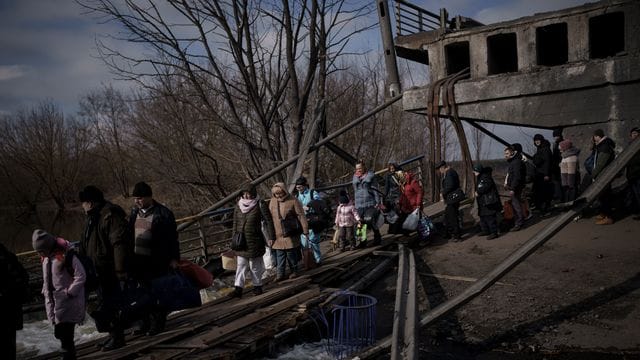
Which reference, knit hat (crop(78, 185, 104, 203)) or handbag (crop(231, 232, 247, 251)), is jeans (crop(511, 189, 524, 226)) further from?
knit hat (crop(78, 185, 104, 203))

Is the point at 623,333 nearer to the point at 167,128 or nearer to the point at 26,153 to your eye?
the point at 167,128

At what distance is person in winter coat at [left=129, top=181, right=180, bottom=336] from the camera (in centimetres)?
575

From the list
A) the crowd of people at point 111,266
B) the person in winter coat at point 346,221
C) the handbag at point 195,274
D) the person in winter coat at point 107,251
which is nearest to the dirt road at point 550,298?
the person in winter coat at point 346,221

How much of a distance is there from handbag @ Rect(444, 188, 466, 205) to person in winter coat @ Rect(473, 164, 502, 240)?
300mm

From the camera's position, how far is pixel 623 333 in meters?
5.50

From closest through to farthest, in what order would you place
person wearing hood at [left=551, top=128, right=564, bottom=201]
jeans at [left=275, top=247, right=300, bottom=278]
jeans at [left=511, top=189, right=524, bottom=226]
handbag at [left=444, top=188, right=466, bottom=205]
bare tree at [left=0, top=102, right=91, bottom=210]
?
jeans at [left=275, top=247, right=300, bottom=278] < handbag at [left=444, top=188, right=466, bottom=205] < jeans at [left=511, top=189, right=524, bottom=226] < person wearing hood at [left=551, top=128, right=564, bottom=201] < bare tree at [left=0, top=102, right=91, bottom=210]

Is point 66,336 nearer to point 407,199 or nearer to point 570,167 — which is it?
point 407,199

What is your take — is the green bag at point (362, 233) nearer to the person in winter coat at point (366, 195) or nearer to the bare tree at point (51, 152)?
the person in winter coat at point (366, 195)

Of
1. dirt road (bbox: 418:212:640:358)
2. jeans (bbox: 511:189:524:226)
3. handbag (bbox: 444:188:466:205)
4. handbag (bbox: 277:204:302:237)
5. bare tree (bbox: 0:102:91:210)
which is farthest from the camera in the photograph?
bare tree (bbox: 0:102:91:210)

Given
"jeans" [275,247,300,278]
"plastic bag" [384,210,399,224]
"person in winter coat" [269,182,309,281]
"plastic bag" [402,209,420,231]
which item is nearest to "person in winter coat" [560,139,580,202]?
"plastic bag" [402,209,420,231]

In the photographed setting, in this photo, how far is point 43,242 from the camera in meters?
4.74

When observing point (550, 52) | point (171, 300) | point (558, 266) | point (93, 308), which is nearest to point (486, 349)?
point (558, 266)

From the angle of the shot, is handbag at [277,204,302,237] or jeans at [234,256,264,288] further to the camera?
handbag at [277,204,302,237]

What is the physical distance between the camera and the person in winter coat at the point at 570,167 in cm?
1026
